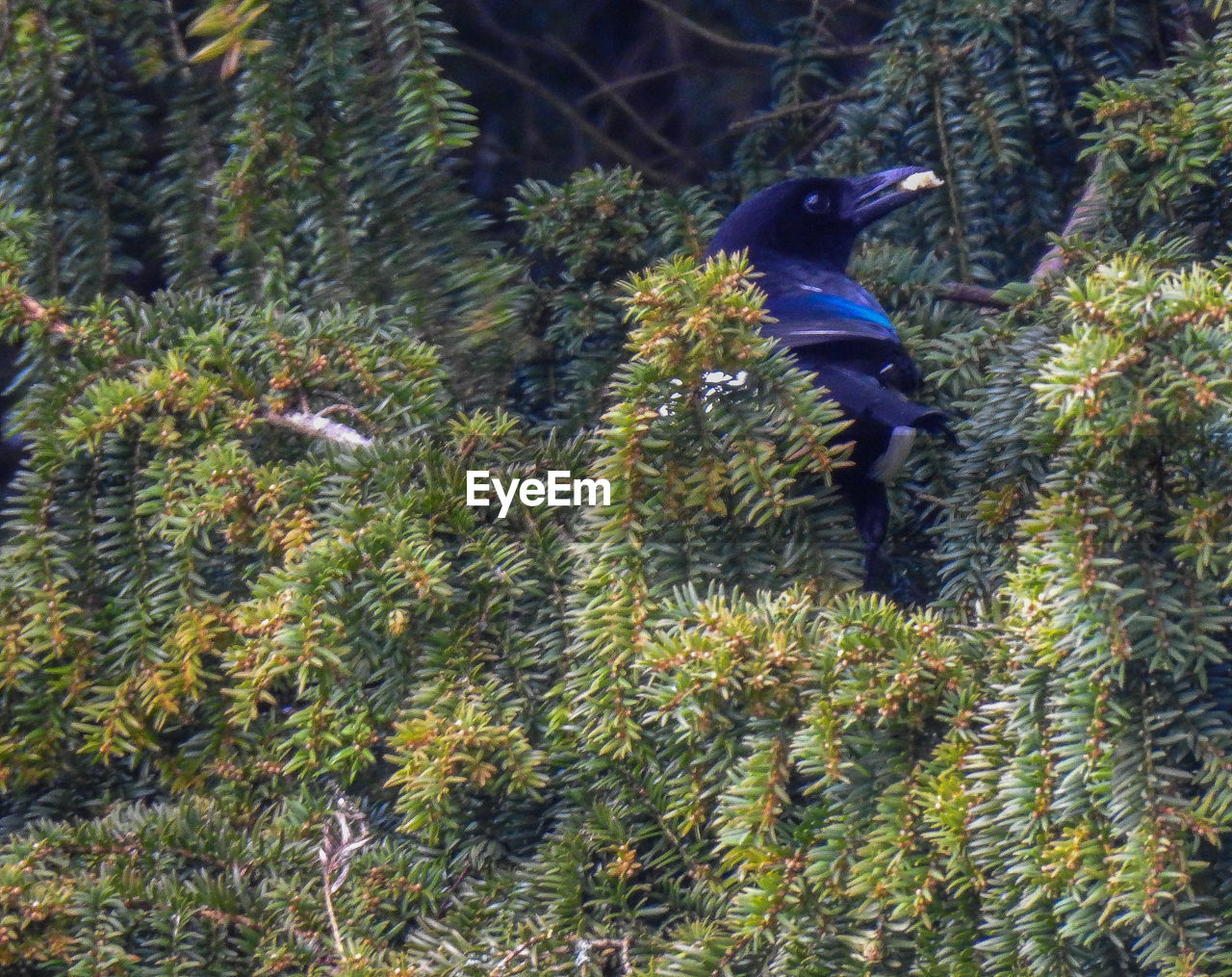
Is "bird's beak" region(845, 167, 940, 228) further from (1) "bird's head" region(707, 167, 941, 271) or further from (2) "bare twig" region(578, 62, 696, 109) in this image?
(2) "bare twig" region(578, 62, 696, 109)

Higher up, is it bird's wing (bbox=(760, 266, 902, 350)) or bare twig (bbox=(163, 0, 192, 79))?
bare twig (bbox=(163, 0, 192, 79))

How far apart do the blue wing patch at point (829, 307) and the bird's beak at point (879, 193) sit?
0.22m

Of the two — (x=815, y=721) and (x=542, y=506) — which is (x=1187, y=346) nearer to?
(x=815, y=721)

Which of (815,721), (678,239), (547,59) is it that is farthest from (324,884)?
(547,59)

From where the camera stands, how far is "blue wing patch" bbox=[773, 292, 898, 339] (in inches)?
49.5

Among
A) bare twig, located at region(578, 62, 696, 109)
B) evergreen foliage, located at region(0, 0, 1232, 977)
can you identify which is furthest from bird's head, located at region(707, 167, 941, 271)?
bare twig, located at region(578, 62, 696, 109)

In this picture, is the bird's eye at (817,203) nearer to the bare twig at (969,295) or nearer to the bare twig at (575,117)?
the bare twig at (969,295)

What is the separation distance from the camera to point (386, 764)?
132 cm

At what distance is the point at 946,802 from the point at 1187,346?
328 millimetres

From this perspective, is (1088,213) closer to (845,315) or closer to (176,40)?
(845,315)

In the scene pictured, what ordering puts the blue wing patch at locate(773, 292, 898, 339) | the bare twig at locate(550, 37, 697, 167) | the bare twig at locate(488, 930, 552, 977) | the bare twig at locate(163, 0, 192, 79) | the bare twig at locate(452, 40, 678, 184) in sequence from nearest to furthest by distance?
the bare twig at locate(488, 930, 552, 977), the blue wing patch at locate(773, 292, 898, 339), the bare twig at locate(163, 0, 192, 79), the bare twig at locate(452, 40, 678, 184), the bare twig at locate(550, 37, 697, 167)

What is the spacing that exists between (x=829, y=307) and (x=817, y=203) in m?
0.30

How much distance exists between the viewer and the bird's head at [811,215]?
1.51 m

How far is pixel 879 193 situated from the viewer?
1.53 m
